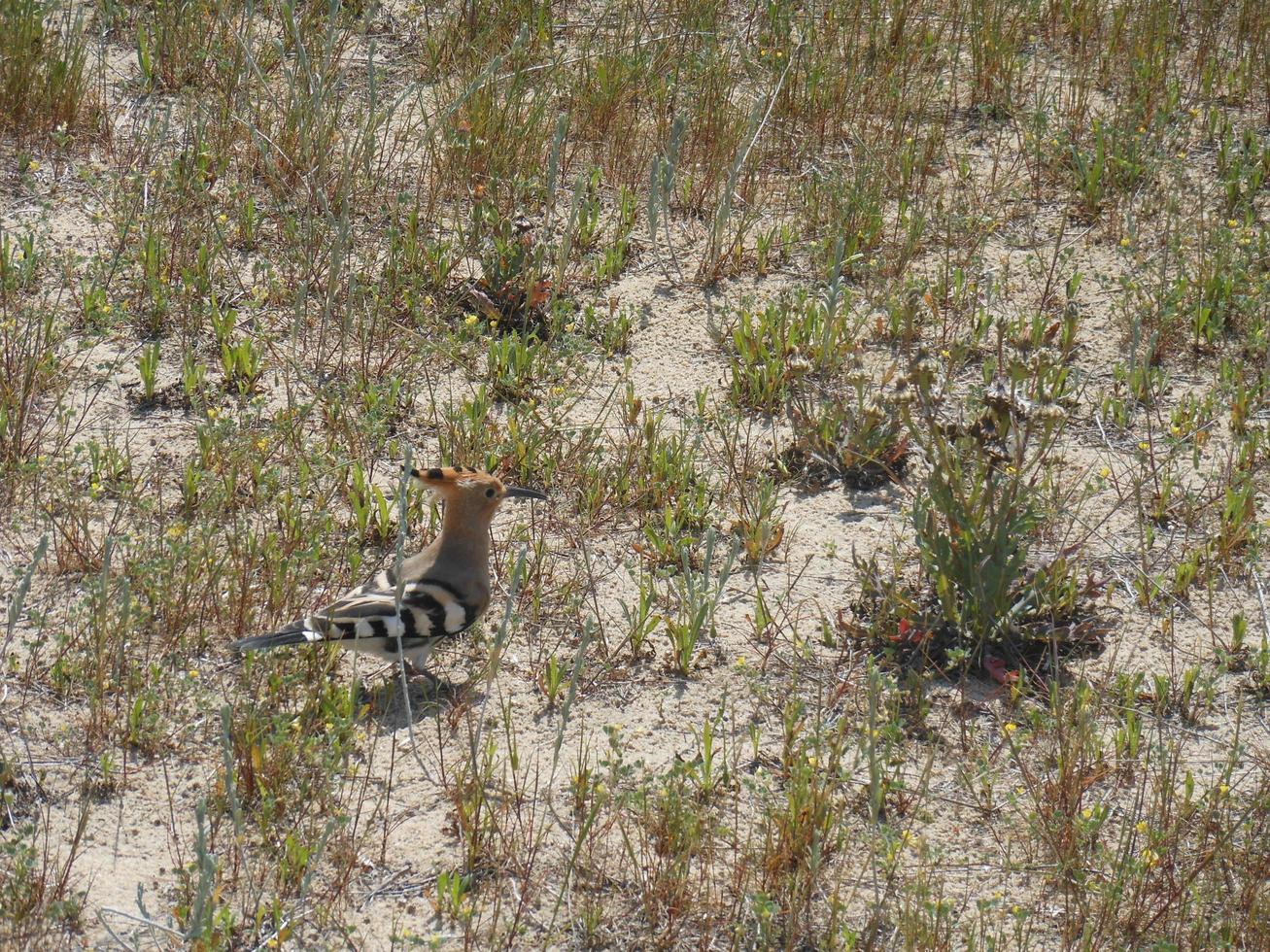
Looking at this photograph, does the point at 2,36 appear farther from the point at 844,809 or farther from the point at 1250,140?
the point at 1250,140

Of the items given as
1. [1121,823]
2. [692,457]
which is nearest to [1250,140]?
[692,457]

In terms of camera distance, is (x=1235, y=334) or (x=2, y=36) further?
(x=2, y=36)

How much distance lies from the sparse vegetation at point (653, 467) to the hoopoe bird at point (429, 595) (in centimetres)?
14

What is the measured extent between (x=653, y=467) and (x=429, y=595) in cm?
115

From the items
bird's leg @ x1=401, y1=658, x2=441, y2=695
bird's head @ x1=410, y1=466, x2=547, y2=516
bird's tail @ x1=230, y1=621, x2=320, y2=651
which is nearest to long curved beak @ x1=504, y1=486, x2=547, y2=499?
bird's head @ x1=410, y1=466, x2=547, y2=516

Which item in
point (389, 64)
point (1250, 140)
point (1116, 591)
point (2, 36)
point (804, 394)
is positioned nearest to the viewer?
point (1116, 591)

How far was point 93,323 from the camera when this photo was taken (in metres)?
5.80

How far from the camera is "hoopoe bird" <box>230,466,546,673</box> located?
4215 mm

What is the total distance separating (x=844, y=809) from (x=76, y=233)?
14.0 ft

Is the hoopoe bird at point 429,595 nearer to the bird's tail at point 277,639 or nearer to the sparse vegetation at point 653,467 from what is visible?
the bird's tail at point 277,639

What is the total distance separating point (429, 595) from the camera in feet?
14.6

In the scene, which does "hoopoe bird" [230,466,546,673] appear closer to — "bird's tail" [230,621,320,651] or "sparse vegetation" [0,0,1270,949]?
"bird's tail" [230,621,320,651]

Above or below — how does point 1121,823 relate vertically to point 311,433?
below

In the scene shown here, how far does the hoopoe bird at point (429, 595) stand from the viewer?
4.21 m
